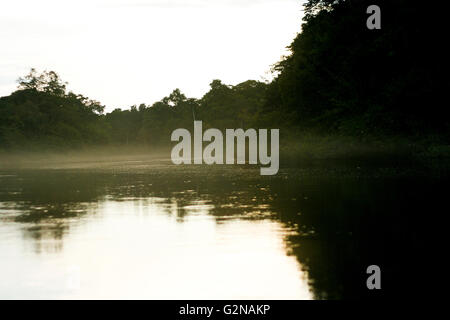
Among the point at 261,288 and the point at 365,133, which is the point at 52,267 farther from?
the point at 365,133

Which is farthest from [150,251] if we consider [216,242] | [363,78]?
[363,78]

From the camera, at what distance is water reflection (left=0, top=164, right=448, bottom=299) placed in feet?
24.7

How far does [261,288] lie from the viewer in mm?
7352

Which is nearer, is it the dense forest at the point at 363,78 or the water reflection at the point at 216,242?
the water reflection at the point at 216,242

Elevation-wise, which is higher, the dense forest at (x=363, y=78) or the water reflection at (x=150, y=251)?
the dense forest at (x=363, y=78)

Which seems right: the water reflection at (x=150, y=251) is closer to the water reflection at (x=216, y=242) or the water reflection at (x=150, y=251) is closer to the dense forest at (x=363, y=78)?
the water reflection at (x=216, y=242)

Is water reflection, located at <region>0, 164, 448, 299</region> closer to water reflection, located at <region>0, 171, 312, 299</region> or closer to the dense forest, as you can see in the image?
water reflection, located at <region>0, 171, 312, 299</region>

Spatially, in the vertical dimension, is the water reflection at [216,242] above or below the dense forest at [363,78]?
below

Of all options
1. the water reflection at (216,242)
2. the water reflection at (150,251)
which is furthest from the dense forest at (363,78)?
the water reflection at (150,251)

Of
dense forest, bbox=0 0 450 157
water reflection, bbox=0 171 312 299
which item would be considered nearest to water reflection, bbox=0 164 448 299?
water reflection, bbox=0 171 312 299

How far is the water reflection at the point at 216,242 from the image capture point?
7534mm

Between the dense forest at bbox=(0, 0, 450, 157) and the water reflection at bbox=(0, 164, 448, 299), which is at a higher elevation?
the dense forest at bbox=(0, 0, 450, 157)

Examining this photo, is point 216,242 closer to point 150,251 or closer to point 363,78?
point 150,251
